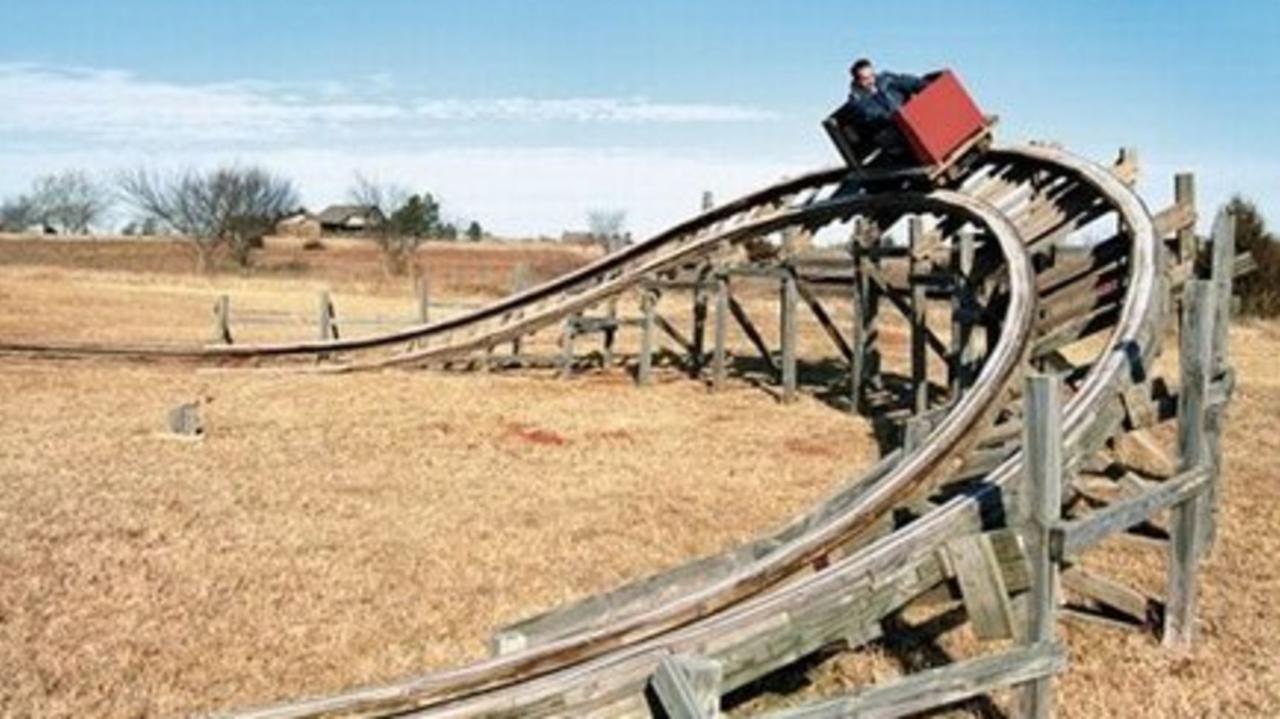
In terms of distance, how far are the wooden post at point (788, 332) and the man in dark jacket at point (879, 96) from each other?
2.39m

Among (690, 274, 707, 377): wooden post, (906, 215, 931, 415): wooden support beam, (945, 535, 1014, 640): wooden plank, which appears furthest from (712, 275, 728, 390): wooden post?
(945, 535, 1014, 640): wooden plank

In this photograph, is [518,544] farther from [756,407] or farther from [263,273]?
[263,273]

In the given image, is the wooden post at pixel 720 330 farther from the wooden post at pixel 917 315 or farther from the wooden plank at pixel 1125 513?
the wooden plank at pixel 1125 513

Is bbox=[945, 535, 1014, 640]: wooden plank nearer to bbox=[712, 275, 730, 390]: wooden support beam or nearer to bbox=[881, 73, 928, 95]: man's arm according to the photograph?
bbox=[881, 73, 928, 95]: man's arm

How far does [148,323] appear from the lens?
29078 mm

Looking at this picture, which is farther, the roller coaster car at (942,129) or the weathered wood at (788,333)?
the weathered wood at (788,333)

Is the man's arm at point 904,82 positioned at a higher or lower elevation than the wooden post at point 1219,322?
higher

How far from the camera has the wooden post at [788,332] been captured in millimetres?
15797

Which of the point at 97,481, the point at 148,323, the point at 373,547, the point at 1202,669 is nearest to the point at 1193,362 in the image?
the point at 1202,669

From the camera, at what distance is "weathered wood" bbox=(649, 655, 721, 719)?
4074 millimetres

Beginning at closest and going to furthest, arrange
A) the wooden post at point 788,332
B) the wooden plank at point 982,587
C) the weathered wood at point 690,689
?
the weathered wood at point 690,689 < the wooden plank at point 982,587 < the wooden post at point 788,332

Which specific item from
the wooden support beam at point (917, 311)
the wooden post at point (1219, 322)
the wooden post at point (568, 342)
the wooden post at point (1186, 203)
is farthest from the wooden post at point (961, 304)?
the wooden post at point (568, 342)

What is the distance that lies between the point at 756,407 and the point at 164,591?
9281 millimetres

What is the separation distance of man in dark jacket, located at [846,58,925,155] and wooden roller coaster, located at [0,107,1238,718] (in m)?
0.93
